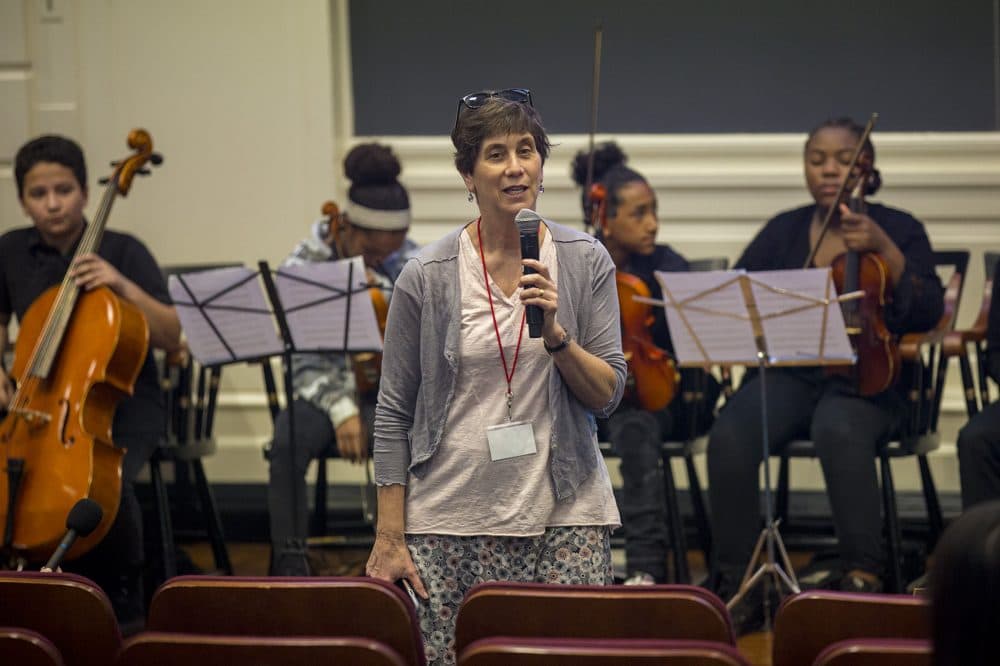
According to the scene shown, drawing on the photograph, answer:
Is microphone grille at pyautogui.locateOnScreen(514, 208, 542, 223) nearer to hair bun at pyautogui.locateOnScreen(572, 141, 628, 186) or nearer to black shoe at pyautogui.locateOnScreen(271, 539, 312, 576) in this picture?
black shoe at pyautogui.locateOnScreen(271, 539, 312, 576)

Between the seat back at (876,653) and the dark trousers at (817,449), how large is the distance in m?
2.14

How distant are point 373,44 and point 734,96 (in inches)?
54.9

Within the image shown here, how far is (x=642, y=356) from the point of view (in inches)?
153

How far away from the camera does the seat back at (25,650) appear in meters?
1.79

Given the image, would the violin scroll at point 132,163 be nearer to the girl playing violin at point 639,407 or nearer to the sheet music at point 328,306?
the sheet music at point 328,306

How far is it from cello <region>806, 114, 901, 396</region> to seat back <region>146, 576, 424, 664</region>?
2.17 m

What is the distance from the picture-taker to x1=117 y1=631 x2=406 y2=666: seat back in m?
1.70

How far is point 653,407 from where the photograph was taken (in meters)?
3.97

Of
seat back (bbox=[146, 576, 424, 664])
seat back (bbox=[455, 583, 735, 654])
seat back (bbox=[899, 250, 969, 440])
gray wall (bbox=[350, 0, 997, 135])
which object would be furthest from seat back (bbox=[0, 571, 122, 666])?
gray wall (bbox=[350, 0, 997, 135])

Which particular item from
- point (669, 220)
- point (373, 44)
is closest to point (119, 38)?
point (373, 44)

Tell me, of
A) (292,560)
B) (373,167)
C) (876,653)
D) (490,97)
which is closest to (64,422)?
(292,560)

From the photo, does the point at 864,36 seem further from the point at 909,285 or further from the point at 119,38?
the point at 119,38

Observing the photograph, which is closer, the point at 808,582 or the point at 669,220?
the point at 808,582

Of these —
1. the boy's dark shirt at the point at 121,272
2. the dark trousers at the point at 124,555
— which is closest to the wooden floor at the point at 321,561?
the dark trousers at the point at 124,555
